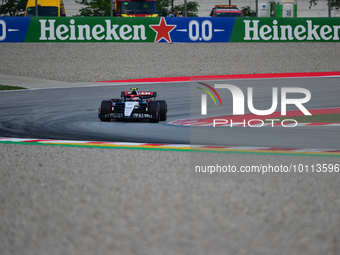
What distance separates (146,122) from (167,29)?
38.8ft

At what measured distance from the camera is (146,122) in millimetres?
10094

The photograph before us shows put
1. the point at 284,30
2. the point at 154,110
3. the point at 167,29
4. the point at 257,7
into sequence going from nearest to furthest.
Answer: the point at 154,110
the point at 167,29
the point at 284,30
the point at 257,7

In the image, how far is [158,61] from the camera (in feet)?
67.9

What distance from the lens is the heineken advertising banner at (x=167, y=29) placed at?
20.7m

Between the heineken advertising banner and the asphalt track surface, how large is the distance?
A: 5.23m

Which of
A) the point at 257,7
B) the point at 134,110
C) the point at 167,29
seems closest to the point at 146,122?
the point at 134,110

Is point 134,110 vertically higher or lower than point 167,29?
lower

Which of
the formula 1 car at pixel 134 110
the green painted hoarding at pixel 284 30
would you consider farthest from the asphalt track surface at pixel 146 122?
the green painted hoarding at pixel 284 30

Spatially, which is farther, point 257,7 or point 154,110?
point 257,7

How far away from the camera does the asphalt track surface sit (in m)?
8.20

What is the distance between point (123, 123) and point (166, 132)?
4.59 ft

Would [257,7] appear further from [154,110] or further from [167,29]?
[154,110]

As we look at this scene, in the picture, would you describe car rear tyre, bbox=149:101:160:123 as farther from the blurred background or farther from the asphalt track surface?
the blurred background

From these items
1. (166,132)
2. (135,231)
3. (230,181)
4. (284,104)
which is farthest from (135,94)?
(135,231)
